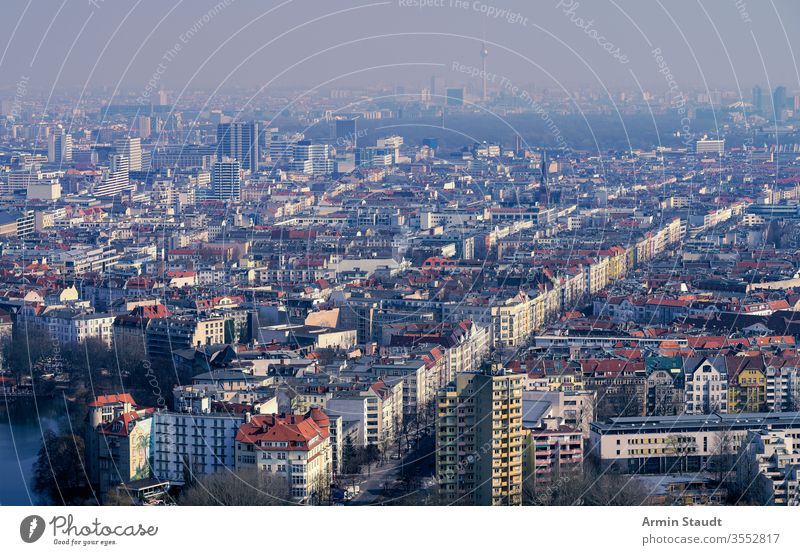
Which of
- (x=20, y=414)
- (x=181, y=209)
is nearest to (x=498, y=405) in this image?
(x=20, y=414)

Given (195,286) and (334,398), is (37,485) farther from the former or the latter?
(195,286)

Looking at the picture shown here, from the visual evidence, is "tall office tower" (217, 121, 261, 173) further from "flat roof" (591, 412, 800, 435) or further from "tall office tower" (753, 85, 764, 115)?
"flat roof" (591, 412, 800, 435)

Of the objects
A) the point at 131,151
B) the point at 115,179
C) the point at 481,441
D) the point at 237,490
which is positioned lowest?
the point at 237,490

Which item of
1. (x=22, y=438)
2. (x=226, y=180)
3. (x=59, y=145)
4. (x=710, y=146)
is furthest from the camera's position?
(x=710, y=146)

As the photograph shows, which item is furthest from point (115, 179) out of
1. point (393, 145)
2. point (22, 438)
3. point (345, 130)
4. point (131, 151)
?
point (22, 438)

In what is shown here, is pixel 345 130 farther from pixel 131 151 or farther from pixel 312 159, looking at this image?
pixel 131 151

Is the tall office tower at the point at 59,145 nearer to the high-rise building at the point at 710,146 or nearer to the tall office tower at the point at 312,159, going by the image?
the tall office tower at the point at 312,159

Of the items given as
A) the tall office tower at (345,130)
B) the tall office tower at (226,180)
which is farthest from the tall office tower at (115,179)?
the tall office tower at (345,130)
